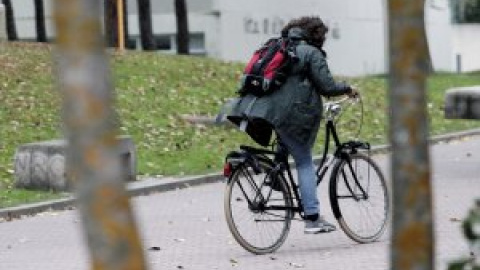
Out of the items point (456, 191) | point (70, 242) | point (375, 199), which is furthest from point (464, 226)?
point (456, 191)

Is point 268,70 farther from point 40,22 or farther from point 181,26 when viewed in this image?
point 40,22

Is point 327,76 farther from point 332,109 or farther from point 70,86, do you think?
point 70,86

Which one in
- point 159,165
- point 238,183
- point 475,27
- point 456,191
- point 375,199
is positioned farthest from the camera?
point 475,27

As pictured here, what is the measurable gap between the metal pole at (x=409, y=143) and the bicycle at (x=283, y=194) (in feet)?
20.4

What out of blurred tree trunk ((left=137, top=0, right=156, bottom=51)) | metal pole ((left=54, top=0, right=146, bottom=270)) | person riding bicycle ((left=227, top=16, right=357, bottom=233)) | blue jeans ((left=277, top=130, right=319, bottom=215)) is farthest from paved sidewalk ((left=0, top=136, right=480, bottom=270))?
blurred tree trunk ((left=137, top=0, right=156, bottom=51))

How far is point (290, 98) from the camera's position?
34.1 ft

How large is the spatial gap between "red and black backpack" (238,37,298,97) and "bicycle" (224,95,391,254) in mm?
408

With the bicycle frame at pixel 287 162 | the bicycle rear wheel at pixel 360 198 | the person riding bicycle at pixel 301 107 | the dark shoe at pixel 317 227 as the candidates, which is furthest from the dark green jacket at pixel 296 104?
the dark shoe at pixel 317 227

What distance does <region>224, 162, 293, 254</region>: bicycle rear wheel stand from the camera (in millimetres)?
10258

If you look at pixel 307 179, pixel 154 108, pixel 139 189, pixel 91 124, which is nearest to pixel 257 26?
pixel 154 108

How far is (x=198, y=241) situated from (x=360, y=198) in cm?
136

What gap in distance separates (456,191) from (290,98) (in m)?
4.88

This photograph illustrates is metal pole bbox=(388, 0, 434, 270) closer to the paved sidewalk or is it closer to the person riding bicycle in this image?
the paved sidewalk

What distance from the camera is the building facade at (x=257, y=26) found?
1672 inches
